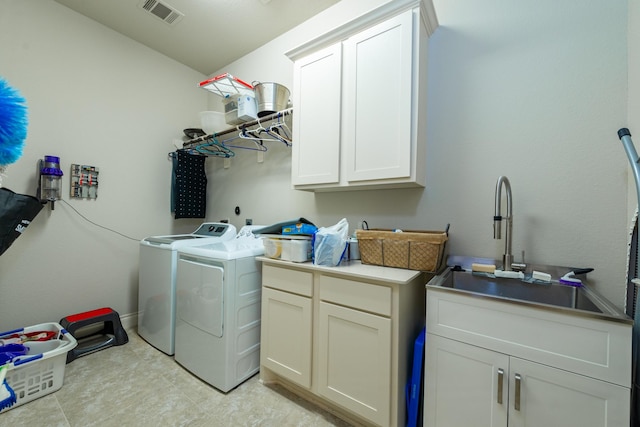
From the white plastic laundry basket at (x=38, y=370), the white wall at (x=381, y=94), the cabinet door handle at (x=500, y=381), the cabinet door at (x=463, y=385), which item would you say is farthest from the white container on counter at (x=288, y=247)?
the white plastic laundry basket at (x=38, y=370)

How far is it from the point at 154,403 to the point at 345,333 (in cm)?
124

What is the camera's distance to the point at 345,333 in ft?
4.30

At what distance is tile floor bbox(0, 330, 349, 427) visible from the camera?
136cm

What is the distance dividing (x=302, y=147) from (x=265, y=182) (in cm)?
82

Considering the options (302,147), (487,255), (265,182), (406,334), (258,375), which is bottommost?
(258,375)

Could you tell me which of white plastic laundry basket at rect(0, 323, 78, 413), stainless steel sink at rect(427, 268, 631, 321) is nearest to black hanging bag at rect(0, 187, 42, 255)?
white plastic laundry basket at rect(0, 323, 78, 413)

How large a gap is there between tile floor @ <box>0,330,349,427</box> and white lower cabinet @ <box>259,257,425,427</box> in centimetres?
15

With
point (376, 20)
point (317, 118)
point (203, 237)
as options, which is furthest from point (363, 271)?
point (203, 237)

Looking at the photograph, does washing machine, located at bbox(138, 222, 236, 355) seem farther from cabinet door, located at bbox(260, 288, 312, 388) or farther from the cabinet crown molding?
the cabinet crown molding

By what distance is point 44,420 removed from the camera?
4.43 feet

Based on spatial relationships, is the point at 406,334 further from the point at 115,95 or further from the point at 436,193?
the point at 115,95

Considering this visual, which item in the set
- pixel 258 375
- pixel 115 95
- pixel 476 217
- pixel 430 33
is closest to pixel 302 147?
pixel 430 33

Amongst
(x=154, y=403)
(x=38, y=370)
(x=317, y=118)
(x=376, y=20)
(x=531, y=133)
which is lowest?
(x=154, y=403)

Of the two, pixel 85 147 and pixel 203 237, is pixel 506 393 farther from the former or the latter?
pixel 85 147
